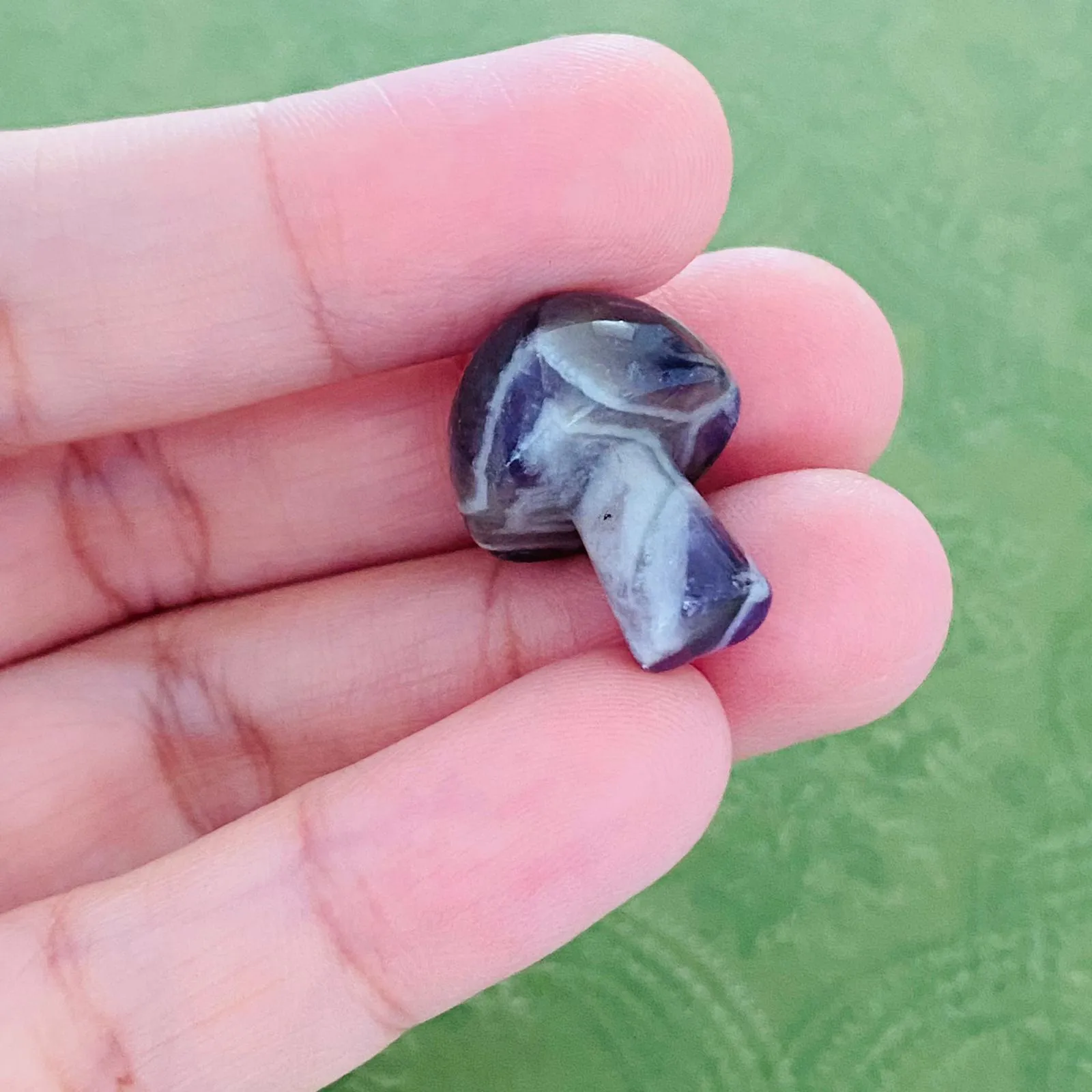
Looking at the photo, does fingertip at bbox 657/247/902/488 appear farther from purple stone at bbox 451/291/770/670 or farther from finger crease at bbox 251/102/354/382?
finger crease at bbox 251/102/354/382

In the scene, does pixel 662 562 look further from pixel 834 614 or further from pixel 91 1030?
pixel 91 1030

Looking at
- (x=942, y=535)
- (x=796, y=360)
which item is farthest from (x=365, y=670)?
(x=942, y=535)

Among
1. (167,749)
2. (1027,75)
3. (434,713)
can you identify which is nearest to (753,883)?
(434,713)

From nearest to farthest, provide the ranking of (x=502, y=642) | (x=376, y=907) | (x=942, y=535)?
(x=376, y=907) → (x=502, y=642) → (x=942, y=535)

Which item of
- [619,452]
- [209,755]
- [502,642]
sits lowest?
[209,755]

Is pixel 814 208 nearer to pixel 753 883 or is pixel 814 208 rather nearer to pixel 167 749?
pixel 753 883

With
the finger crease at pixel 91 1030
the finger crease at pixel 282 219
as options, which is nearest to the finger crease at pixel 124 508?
the finger crease at pixel 282 219

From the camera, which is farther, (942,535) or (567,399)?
(942,535)

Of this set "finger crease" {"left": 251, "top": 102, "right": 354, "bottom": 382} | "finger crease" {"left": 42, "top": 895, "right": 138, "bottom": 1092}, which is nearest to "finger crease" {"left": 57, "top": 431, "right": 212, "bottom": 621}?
"finger crease" {"left": 251, "top": 102, "right": 354, "bottom": 382}
